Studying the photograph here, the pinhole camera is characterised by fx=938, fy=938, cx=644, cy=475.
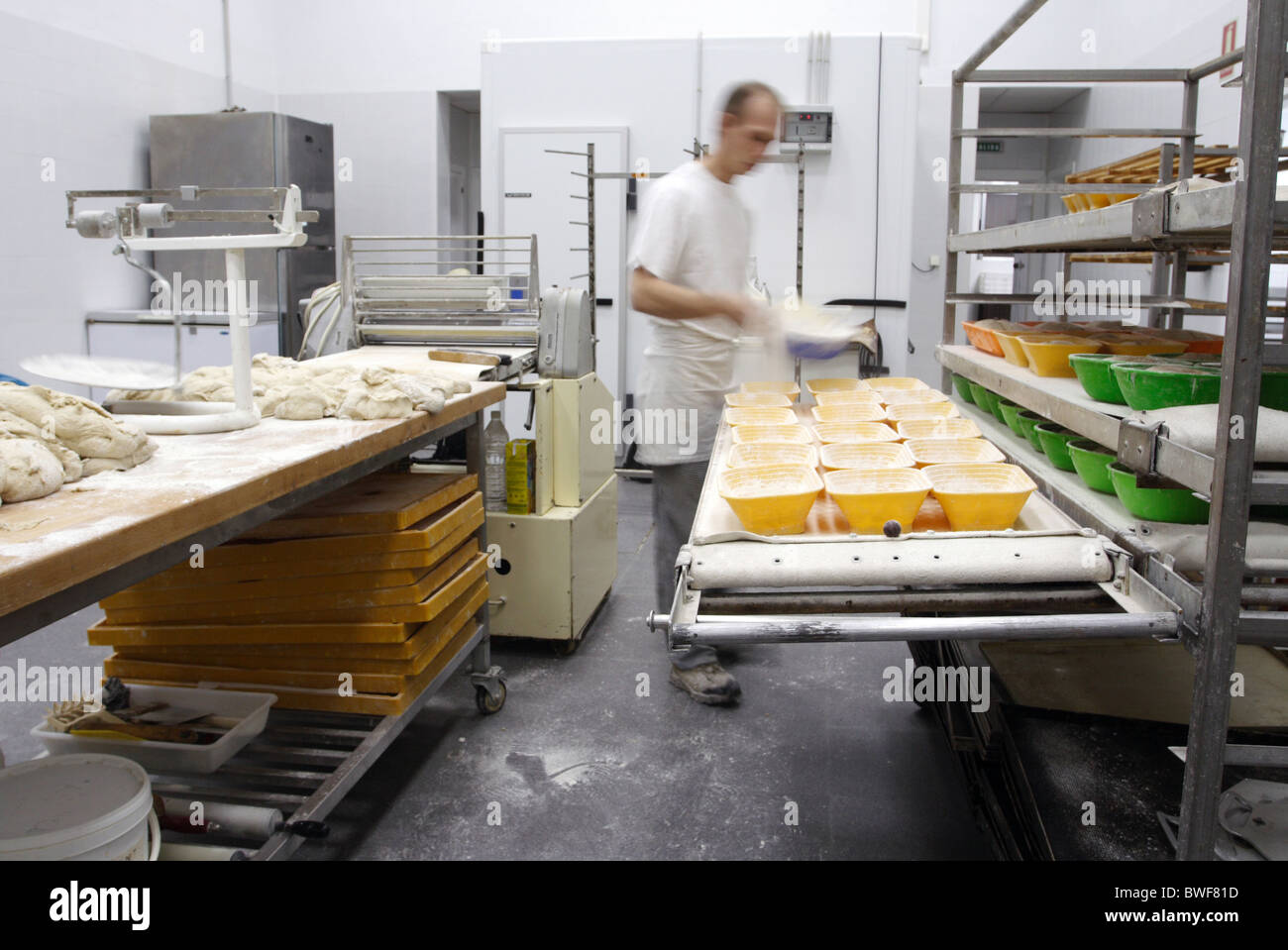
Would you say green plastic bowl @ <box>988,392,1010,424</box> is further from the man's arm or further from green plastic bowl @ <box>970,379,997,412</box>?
the man's arm

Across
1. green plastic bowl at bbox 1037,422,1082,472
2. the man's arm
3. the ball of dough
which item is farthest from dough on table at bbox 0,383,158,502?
green plastic bowl at bbox 1037,422,1082,472

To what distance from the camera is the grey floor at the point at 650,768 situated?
78.2 inches

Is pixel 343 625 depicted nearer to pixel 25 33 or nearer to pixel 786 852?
pixel 786 852

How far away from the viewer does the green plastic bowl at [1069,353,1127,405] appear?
5.48ft

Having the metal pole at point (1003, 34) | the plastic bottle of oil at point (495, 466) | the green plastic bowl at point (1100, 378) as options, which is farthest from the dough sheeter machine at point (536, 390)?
the green plastic bowl at point (1100, 378)

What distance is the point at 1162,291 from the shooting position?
128 inches

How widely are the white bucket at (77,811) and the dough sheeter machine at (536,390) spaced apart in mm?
1327

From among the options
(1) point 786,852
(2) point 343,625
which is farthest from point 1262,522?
(2) point 343,625

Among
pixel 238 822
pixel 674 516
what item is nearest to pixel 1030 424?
pixel 674 516

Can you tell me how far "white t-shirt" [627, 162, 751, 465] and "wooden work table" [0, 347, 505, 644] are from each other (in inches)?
31.6

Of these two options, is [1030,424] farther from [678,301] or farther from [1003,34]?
[1003,34]

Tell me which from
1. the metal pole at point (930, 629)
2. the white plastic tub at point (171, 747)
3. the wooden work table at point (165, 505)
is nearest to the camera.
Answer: the wooden work table at point (165, 505)

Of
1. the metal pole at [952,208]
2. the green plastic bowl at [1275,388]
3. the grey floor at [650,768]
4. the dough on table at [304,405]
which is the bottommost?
the grey floor at [650,768]

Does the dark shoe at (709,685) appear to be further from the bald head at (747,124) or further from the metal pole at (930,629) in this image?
the metal pole at (930,629)
